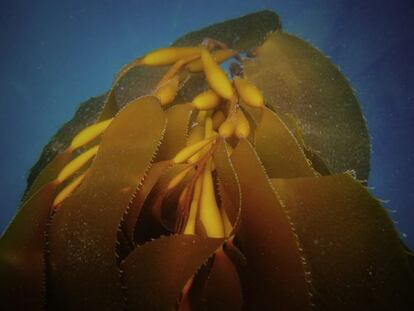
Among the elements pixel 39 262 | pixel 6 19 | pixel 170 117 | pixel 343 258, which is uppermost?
pixel 6 19

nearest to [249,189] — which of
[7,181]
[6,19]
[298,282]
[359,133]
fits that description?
[298,282]

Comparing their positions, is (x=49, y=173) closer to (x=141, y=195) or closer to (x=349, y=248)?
(x=141, y=195)

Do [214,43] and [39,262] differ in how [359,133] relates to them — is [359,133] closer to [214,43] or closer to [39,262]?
[214,43]

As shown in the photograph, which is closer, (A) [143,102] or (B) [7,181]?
(A) [143,102]

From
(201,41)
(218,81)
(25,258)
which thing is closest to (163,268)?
(25,258)

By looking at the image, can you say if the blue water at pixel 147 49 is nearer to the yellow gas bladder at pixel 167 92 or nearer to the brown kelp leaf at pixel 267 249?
the yellow gas bladder at pixel 167 92

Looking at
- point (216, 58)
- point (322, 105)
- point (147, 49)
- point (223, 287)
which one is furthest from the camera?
point (147, 49)
